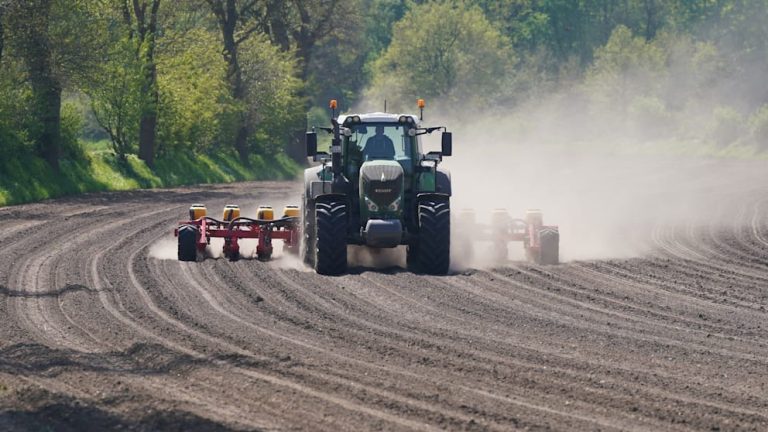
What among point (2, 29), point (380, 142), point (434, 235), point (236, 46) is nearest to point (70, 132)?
point (2, 29)

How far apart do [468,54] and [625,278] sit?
2731 inches

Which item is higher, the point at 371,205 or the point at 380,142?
the point at 380,142

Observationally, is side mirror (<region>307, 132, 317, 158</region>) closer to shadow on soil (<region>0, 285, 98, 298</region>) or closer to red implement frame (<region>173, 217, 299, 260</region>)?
red implement frame (<region>173, 217, 299, 260</region>)

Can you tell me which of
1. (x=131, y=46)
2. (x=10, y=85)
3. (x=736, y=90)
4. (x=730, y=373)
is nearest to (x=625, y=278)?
(x=730, y=373)

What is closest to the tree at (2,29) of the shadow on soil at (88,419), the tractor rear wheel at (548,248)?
the tractor rear wheel at (548,248)

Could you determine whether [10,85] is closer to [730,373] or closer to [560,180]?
[560,180]

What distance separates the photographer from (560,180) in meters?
50.0

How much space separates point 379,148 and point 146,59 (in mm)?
24553

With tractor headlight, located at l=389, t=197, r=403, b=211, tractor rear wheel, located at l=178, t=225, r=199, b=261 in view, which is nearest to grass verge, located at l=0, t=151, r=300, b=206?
tractor rear wheel, located at l=178, t=225, r=199, b=261

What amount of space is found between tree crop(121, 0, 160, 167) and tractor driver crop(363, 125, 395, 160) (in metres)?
23.8

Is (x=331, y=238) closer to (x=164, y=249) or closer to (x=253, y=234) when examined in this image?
(x=253, y=234)

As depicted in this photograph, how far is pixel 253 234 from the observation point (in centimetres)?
2073

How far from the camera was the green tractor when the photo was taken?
61.2 feet

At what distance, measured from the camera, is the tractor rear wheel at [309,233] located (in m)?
19.6
